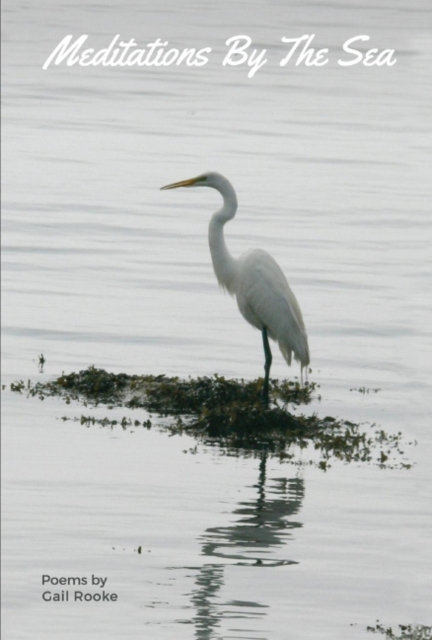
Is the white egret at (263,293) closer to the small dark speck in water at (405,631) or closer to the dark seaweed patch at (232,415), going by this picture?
the dark seaweed patch at (232,415)

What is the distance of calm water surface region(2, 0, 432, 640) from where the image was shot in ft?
19.5

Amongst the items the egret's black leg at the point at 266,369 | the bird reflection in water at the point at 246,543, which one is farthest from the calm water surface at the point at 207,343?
the egret's black leg at the point at 266,369

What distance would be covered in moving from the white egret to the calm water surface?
22.4 inches

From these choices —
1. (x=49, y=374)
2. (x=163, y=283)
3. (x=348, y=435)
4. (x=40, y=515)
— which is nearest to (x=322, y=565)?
(x=40, y=515)

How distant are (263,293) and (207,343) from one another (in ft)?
6.73

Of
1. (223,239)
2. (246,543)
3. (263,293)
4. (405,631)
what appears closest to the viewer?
(405,631)

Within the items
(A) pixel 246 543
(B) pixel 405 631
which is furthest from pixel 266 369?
(B) pixel 405 631

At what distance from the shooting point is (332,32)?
155 ft

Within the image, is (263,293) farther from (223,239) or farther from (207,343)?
(207,343)

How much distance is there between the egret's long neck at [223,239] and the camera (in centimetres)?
970

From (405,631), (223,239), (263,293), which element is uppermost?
(223,239)

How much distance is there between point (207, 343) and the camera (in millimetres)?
11375

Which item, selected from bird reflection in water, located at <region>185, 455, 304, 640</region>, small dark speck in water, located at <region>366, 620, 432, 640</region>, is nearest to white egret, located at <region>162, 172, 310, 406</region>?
bird reflection in water, located at <region>185, 455, 304, 640</region>

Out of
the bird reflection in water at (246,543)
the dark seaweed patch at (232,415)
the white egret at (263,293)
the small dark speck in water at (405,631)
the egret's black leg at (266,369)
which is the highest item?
the white egret at (263,293)
